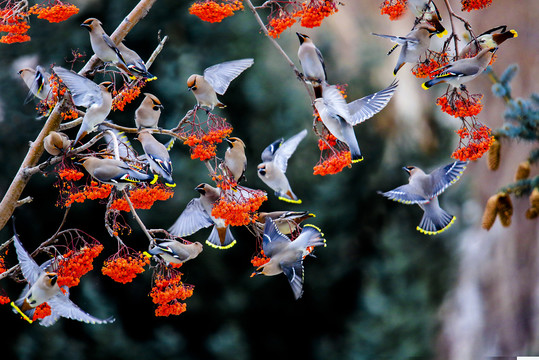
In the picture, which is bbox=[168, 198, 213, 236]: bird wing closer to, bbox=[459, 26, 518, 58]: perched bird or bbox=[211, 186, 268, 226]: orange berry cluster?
bbox=[211, 186, 268, 226]: orange berry cluster

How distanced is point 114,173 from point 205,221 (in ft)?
1.35

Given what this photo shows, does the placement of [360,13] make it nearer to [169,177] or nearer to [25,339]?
[25,339]

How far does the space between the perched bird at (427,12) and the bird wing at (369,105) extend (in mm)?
171

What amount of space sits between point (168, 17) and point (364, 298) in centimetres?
186

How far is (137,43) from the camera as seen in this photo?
128 inches

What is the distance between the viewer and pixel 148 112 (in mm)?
1565

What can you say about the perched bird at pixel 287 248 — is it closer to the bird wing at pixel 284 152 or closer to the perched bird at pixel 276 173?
the perched bird at pixel 276 173

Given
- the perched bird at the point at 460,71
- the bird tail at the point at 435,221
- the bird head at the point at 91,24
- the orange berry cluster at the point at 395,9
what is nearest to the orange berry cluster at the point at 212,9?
the bird head at the point at 91,24

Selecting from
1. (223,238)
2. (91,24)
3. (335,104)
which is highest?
(91,24)

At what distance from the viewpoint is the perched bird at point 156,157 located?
1.39m

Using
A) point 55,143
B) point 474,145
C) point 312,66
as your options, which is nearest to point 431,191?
point 474,145

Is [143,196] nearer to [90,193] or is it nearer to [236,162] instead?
[90,193]

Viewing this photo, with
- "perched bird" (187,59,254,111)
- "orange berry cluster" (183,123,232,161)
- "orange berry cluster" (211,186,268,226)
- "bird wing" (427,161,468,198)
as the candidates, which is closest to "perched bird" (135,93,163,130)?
"perched bird" (187,59,254,111)

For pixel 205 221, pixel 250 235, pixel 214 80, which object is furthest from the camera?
pixel 250 235
